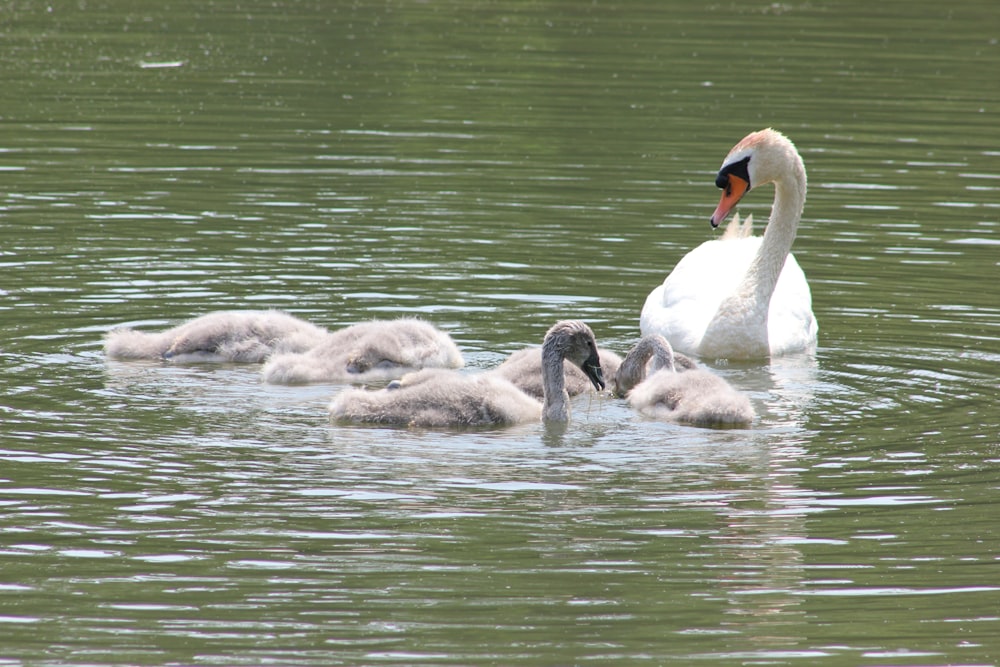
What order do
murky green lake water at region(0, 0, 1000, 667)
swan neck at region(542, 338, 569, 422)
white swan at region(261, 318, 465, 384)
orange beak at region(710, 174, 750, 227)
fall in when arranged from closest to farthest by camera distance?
murky green lake water at region(0, 0, 1000, 667), swan neck at region(542, 338, 569, 422), white swan at region(261, 318, 465, 384), orange beak at region(710, 174, 750, 227)

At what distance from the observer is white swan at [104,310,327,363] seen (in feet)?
36.3

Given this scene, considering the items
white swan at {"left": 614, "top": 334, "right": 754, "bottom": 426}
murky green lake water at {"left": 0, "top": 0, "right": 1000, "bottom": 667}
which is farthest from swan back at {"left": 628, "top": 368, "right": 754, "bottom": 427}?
murky green lake water at {"left": 0, "top": 0, "right": 1000, "bottom": 667}

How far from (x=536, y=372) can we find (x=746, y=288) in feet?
7.85

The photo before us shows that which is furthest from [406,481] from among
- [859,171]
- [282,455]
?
[859,171]

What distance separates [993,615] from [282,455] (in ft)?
12.1

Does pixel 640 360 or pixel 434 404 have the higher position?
pixel 640 360

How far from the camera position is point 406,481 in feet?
27.9

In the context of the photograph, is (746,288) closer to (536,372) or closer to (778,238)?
(778,238)

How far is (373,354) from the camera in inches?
424

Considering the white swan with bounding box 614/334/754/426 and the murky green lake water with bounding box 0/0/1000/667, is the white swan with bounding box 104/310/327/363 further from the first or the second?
the white swan with bounding box 614/334/754/426

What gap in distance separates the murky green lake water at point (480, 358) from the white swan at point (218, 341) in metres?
0.21

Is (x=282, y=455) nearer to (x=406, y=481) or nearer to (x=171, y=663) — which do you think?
(x=406, y=481)

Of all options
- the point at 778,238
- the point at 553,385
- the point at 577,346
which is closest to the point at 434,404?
the point at 553,385

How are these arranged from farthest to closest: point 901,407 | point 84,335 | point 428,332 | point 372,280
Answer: point 372,280 < point 84,335 < point 428,332 < point 901,407
